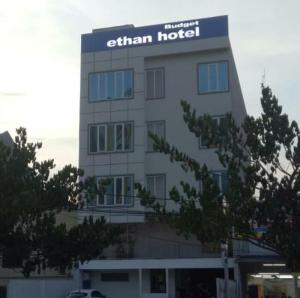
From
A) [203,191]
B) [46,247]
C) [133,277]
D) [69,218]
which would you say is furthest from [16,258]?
[69,218]

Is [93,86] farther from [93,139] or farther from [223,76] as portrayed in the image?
[223,76]

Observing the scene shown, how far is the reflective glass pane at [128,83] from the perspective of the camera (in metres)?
39.0

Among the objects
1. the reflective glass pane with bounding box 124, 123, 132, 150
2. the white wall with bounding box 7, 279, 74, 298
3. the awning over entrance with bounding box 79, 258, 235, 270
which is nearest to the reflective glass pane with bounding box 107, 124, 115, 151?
the reflective glass pane with bounding box 124, 123, 132, 150

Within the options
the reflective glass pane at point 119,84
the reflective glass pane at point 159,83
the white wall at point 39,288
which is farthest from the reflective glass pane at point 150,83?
the white wall at point 39,288

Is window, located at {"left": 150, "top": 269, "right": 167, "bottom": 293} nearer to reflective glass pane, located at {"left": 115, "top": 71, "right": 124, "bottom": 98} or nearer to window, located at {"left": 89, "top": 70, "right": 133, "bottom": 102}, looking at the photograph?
window, located at {"left": 89, "top": 70, "right": 133, "bottom": 102}

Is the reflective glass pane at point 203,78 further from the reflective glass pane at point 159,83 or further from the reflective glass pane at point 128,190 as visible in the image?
the reflective glass pane at point 128,190

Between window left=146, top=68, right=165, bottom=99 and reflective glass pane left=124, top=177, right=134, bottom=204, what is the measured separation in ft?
17.3

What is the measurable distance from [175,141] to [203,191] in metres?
26.4

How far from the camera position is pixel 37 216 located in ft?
54.7

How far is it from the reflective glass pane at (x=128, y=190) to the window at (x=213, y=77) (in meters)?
6.74

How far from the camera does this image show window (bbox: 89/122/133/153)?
38344 millimetres

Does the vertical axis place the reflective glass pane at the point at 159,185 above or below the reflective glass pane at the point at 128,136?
below

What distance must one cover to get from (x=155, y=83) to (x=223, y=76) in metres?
4.26


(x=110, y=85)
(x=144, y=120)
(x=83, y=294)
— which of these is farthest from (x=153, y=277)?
(x=110, y=85)
